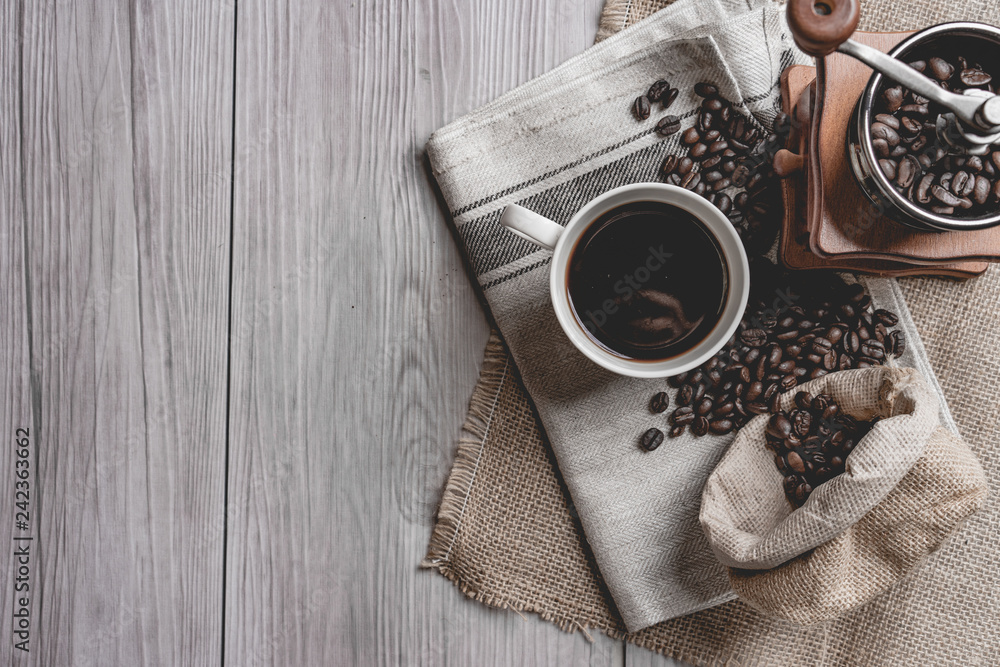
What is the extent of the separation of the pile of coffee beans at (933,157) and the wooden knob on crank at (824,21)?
0.57ft

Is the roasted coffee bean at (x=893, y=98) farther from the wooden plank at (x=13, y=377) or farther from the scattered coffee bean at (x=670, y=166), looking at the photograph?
the wooden plank at (x=13, y=377)

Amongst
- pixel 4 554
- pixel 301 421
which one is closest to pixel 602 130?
pixel 301 421

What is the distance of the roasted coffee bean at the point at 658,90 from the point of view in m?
0.96

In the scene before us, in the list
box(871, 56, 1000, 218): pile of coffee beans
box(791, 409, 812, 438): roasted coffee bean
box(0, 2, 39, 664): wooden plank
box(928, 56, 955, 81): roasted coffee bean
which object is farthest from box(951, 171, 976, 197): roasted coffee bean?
box(0, 2, 39, 664): wooden plank

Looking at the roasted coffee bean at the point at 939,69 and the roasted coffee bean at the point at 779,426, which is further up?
the roasted coffee bean at the point at 939,69

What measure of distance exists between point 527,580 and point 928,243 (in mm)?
660

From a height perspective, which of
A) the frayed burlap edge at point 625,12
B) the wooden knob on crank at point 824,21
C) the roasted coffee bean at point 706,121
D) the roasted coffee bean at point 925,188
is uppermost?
the frayed burlap edge at point 625,12

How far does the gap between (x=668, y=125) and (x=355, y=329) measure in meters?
0.51

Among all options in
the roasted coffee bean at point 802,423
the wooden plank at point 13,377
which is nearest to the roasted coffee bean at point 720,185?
the roasted coffee bean at point 802,423

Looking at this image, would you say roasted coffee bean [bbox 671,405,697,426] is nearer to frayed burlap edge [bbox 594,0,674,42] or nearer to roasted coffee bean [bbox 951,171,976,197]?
roasted coffee bean [bbox 951,171,976,197]

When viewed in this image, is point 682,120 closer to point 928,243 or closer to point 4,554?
point 928,243

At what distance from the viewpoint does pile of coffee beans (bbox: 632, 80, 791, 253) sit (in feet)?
3.10

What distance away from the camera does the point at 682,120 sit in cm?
97

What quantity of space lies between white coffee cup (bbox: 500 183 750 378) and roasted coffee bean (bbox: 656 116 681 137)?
0.15 metres
